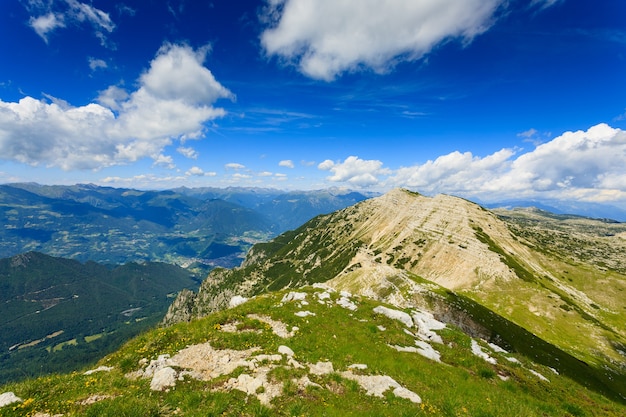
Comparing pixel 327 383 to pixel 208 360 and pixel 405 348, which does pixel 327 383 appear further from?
pixel 405 348

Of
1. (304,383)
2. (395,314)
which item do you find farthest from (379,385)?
(395,314)

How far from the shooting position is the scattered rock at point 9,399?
13830mm

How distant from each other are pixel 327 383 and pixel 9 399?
1702 centimetres

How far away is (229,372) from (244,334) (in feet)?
19.2

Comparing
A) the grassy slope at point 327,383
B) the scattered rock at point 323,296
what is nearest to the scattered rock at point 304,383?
the grassy slope at point 327,383

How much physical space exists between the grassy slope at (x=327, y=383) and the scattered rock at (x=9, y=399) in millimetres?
338

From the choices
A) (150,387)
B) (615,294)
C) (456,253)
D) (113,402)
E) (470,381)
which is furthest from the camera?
(456,253)

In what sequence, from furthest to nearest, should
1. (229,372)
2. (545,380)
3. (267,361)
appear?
(545,380)
(267,361)
(229,372)

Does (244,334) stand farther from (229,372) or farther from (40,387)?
(40,387)

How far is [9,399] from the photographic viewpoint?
14.1m

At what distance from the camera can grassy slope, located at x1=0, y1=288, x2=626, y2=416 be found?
14992 mm

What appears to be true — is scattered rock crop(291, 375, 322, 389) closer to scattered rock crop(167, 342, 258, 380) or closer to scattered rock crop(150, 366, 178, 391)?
scattered rock crop(167, 342, 258, 380)

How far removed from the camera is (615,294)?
134 metres

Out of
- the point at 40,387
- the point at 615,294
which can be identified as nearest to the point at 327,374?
the point at 40,387
